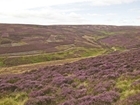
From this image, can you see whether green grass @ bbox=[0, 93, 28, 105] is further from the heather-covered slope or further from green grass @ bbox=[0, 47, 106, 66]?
Answer: green grass @ bbox=[0, 47, 106, 66]

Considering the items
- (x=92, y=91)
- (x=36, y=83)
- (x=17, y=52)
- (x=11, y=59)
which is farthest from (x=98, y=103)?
(x=17, y=52)

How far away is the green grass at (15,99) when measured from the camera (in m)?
17.1

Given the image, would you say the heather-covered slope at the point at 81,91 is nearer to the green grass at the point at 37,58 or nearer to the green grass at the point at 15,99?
the green grass at the point at 15,99

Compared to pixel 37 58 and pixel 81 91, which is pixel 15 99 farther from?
pixel 37 58

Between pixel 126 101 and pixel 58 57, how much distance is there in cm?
6134

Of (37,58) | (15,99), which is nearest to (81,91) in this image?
(15,99)

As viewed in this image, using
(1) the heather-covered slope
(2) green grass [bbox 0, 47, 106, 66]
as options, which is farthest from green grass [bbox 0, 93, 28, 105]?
(2) green grass [bbox 0, 47, 106, 66]

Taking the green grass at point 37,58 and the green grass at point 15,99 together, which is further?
the green grass at point 37,58

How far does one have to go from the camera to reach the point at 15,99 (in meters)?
18.3

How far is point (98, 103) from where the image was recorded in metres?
13.8

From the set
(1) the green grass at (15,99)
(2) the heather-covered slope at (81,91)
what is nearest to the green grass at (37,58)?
(2) the heather-covered slope at (81,91)

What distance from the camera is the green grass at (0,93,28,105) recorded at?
17078mm

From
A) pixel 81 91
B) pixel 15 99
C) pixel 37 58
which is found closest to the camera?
pixel 81 91

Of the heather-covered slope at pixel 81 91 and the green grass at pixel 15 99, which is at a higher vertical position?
the heather-covered slope at pixel 81 91
